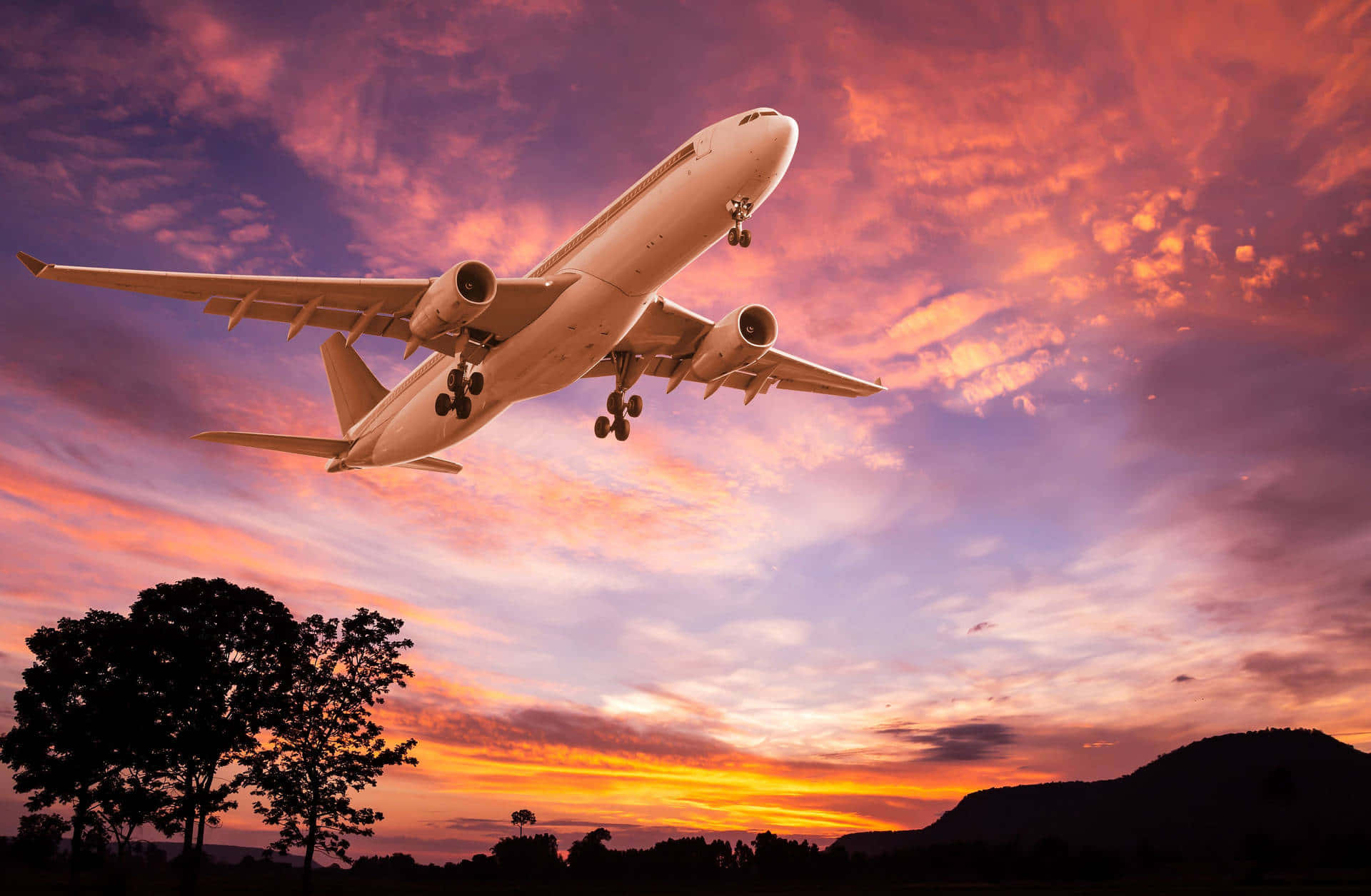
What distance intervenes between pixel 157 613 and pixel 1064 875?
73358 millimetres

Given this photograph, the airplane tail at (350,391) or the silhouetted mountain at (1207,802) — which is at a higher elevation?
the airplane tail at (350,391)

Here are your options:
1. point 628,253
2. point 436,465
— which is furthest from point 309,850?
point 628,253

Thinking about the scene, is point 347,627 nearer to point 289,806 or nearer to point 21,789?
point 289,806

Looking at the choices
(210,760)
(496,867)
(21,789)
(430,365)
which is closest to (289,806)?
(210,760)

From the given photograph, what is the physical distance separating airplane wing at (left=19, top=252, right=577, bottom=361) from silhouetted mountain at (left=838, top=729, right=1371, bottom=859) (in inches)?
3936

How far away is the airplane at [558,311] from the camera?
23297mm

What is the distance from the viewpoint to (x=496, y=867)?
84500 mm

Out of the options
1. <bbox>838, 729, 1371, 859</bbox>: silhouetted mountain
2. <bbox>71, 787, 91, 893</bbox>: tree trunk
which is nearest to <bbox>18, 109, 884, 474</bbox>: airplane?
<bbox>71, 787, 91, 893</bbox>: tree trunk

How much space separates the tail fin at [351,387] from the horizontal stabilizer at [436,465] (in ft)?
11.0

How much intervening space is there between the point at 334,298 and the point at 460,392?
4988 millimetres

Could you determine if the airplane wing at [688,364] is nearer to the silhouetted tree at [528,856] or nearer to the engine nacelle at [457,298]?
the engine nacelle at [457,298]

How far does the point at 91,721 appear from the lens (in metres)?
41.3

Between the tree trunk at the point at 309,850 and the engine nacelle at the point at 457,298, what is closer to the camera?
the engine nacelle at the point at 457,298

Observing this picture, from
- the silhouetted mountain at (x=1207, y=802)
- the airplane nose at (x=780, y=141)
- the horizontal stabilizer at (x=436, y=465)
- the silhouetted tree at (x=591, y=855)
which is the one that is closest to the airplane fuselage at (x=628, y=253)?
the airplane nose at (x=780, y=141)
